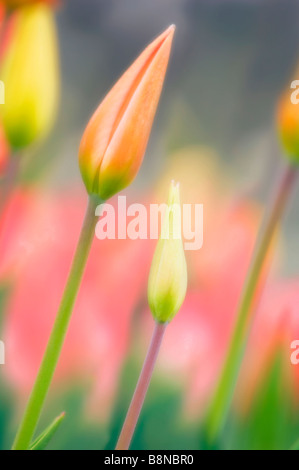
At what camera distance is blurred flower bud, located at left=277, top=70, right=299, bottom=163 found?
2.14ft

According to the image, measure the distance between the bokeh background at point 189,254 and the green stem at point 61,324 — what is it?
88 mm

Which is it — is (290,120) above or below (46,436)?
above

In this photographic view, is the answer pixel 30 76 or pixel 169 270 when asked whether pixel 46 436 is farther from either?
pixel 30 76

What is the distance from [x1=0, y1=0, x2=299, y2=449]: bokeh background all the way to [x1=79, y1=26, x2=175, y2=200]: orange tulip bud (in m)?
0.13

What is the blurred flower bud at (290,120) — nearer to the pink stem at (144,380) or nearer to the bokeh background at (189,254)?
the bokeh background at (189,254)

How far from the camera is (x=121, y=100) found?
0.54 m

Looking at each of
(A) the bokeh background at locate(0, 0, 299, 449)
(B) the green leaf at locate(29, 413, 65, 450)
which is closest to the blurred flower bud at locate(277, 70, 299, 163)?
(A) the bokeh background at locate(0, 0, 299, 449)

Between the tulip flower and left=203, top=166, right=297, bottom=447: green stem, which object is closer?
the tulip flower

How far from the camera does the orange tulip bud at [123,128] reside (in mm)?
532

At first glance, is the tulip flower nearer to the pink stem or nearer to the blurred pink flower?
the pink stem

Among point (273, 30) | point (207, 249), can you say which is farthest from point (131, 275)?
point (273, 30)

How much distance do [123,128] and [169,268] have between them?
4.7 inches

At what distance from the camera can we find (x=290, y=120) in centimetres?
65

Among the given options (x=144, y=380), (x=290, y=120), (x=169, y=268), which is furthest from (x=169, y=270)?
(x=290, y=120)
